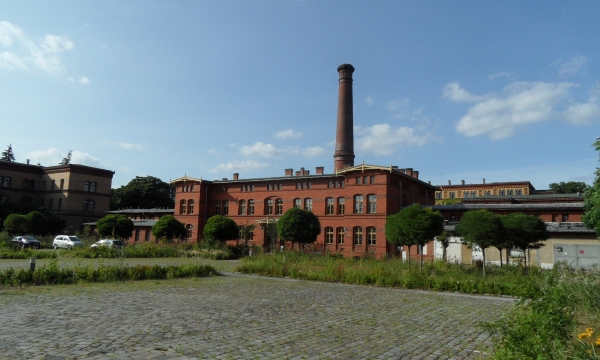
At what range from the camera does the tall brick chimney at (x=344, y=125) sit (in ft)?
162

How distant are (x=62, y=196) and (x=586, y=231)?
208 ft

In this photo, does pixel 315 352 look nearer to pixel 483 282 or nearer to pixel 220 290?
pixel 220 290

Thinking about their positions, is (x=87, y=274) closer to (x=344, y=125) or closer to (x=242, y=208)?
(x=242, y=208)

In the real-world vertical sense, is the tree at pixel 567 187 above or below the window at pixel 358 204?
above

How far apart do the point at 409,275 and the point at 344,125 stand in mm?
34481

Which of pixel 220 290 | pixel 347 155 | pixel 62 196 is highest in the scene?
pixel 347 155

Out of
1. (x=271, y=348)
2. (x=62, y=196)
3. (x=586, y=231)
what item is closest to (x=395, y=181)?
(x=586, y=231)

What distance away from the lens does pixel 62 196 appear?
60781mm

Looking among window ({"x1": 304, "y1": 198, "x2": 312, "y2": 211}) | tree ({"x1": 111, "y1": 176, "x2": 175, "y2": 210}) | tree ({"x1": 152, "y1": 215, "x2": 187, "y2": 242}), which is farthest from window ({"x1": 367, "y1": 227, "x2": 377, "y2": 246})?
tree ({"x1": 111, "y1": 176, "x2": 175, "y2": 210})

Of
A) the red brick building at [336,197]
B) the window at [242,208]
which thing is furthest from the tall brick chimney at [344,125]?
the window at [242,208]

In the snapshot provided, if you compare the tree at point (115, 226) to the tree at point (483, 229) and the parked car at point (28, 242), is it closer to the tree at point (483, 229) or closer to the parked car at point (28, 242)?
the parked car at point (28, 242)

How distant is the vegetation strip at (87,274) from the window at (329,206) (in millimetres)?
24378

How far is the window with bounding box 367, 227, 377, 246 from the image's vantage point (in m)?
37.9

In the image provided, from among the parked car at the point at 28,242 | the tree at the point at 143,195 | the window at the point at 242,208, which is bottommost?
the parked car at the point at 28,242
